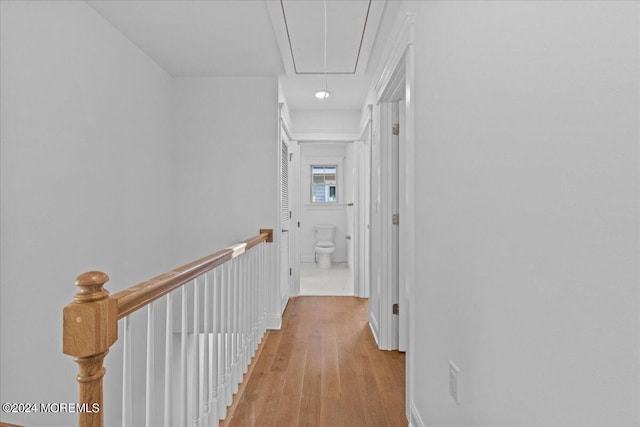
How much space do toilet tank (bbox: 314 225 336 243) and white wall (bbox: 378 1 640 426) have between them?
19.6 ft

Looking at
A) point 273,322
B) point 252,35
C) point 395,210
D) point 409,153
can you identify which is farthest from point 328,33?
point 273,322

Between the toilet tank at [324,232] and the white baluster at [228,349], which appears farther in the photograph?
the toilet tank at [324,232]

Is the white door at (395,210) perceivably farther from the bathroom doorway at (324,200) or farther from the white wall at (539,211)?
the bathroom doorway at (324,200)

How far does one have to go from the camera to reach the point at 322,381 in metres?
2.47

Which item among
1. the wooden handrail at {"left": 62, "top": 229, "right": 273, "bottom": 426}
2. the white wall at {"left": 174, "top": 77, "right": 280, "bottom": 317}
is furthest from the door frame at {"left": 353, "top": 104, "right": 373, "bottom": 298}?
the wooden handrail at {"left": 62, "top": 229, "right": 273, "bottom": 426}

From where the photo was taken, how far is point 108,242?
2.58 meters

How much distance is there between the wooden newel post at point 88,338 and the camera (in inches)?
33.6

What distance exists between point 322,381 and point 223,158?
224 centimetres

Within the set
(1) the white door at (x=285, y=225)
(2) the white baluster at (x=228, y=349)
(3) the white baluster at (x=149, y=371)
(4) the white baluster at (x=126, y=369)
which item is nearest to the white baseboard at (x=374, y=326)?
(1) the white door at (x=285, y=225)

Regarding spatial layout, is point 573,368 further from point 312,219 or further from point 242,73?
point 312,219

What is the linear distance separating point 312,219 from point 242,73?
→ 14.4 ft

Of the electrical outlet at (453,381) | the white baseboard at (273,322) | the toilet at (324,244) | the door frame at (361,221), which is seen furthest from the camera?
the toilet at (324,244)

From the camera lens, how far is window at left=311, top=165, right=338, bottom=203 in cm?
760

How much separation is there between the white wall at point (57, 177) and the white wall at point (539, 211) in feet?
6.62
